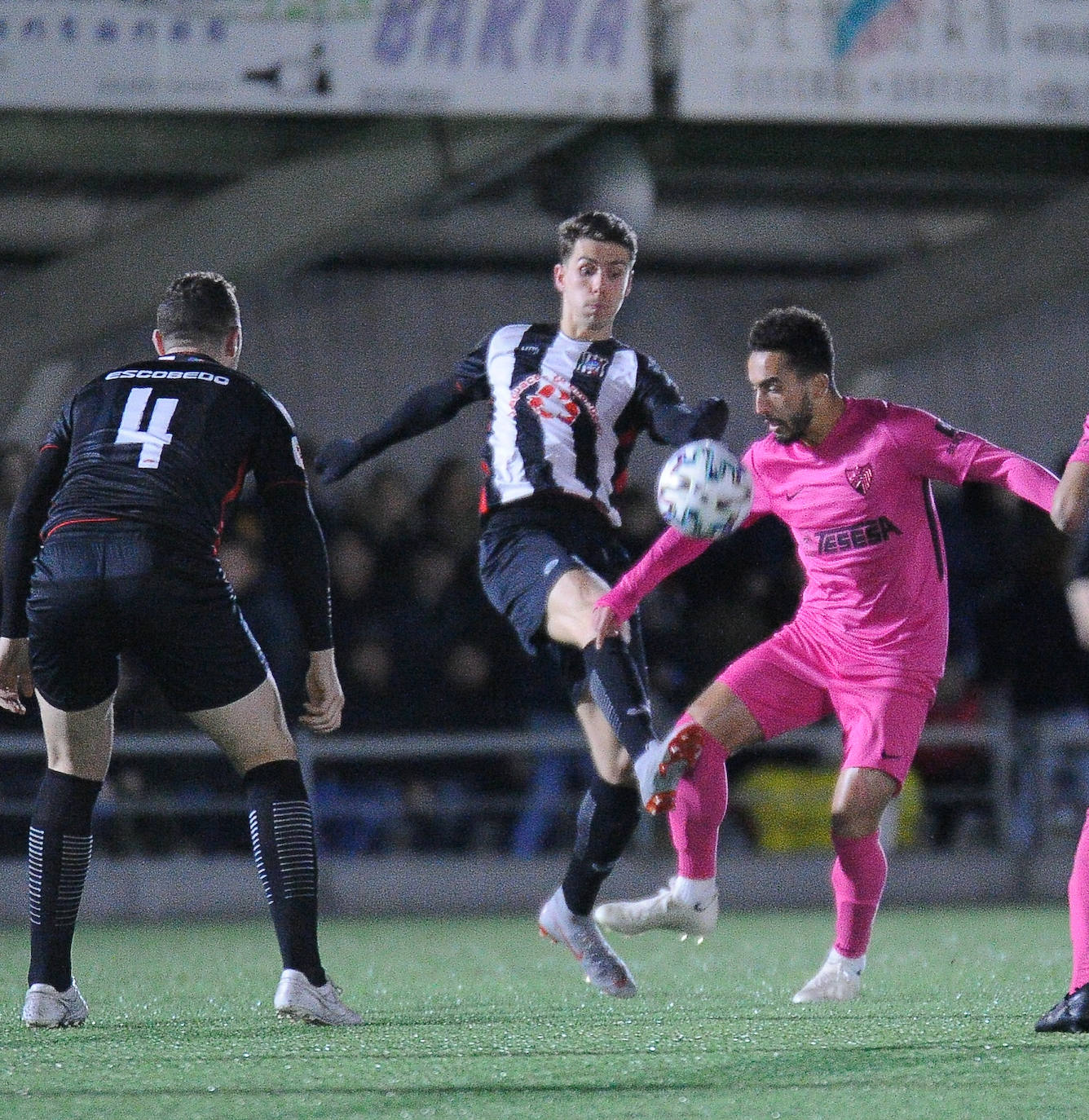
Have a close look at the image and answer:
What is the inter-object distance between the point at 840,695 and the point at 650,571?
60 centimetres

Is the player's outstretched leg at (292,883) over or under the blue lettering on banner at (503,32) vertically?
under

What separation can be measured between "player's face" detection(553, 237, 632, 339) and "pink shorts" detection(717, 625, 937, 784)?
1.00 m

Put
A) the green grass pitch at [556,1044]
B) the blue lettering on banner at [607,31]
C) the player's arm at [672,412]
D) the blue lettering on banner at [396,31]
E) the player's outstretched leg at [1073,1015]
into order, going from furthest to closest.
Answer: the blue lettering on banner at [607,31]
the blue lettering on banner at [396,31]
the player's arm at [672,412]
the player's outstretched leg at [1073,1015]
the green grass pitch at [556,1044]

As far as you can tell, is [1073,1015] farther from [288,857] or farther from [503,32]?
[503,32]

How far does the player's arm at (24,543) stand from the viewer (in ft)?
14.3

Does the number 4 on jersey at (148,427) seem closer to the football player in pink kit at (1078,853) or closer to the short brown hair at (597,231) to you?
the short brown hair at (597,231)

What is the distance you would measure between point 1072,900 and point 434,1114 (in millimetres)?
1527

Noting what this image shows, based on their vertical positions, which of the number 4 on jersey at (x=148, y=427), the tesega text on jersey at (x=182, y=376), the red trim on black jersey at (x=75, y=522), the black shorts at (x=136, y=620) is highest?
the tesega text on jersey at (x=182, y=376)

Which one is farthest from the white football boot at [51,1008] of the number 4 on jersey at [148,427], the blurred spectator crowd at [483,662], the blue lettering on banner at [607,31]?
the blue lettering on banner at [607,31]

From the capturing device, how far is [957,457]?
4.70 m

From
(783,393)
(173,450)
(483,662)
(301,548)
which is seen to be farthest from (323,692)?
(483,662)

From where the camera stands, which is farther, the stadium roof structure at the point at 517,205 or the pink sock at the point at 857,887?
the stadium roof structure at the point at 517,205

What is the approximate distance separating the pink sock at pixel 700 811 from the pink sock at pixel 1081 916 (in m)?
1.07

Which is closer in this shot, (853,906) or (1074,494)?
(1074,494)
